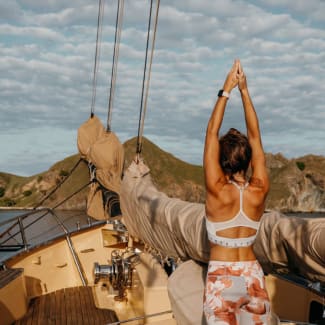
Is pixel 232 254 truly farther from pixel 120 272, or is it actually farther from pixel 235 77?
pixel 120 272

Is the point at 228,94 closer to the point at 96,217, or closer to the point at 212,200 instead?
the point at 212,200

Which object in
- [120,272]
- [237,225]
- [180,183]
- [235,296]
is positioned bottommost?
[180,183]

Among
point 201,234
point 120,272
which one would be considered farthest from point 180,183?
point 201,234

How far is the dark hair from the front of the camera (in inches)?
78.7

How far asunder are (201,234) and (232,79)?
1082 millimetres

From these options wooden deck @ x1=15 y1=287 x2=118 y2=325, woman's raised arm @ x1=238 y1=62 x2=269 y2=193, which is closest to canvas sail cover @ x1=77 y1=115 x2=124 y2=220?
Result: wooden deck @ x1=15 y1=287 x2=118 y2=325

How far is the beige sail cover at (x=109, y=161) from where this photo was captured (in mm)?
6074

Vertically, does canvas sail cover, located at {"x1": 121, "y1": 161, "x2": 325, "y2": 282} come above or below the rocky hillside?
above

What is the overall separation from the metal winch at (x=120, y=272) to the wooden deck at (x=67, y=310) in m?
0.29

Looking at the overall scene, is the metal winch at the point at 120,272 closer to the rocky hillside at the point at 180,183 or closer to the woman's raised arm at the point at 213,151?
the woman's raised arm at the point at 213,151

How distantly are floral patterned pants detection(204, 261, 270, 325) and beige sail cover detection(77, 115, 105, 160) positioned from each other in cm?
487

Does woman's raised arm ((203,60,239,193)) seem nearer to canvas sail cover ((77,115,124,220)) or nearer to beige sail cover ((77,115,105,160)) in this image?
canvas sail cover ((77,115,124,220))

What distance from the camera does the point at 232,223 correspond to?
1980 millimetres

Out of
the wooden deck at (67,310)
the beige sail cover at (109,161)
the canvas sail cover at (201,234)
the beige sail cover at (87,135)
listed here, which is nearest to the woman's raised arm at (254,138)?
the canvas sail cover at (201,234)
